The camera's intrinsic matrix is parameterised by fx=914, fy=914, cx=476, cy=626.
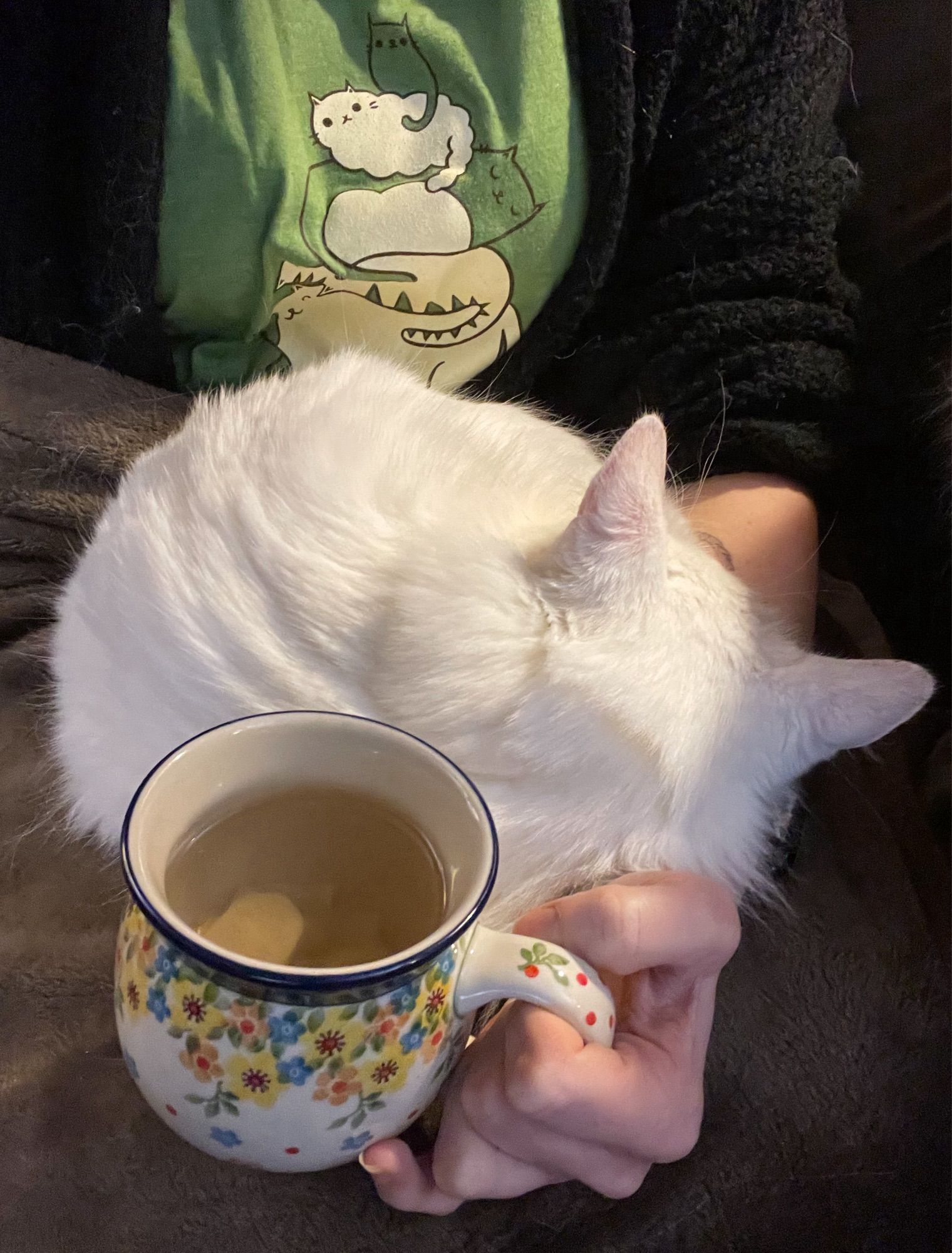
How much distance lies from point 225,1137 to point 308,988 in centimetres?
11

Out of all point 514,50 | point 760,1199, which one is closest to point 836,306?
point 514,50

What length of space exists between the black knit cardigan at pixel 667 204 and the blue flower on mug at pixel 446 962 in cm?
50

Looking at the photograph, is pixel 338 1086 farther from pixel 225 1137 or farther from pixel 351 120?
pixel 351 120

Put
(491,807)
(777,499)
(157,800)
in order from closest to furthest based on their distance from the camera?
(157,800), (491,807), (777,499)

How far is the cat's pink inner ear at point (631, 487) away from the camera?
464 millimetres

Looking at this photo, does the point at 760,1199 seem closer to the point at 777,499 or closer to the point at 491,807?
the point at 491,807

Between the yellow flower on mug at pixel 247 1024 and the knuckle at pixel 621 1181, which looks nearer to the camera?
the yellow flower on mug at pixel 247 1024

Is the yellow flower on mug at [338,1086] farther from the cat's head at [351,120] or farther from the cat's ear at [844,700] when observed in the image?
the cat's head at [351,120]

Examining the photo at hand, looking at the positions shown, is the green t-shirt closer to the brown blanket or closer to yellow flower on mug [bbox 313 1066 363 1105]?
the brown blanket

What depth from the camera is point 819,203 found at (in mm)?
713

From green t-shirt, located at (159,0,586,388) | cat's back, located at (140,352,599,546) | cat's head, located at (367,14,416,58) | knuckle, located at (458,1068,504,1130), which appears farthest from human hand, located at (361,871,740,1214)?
cat's head, located at (367,14,416,58)

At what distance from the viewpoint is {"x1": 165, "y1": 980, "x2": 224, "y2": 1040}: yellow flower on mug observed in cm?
34

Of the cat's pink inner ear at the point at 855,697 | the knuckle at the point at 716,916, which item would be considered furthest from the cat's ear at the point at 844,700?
the knuckle at the point at 716,916

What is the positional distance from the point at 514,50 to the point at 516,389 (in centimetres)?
26
